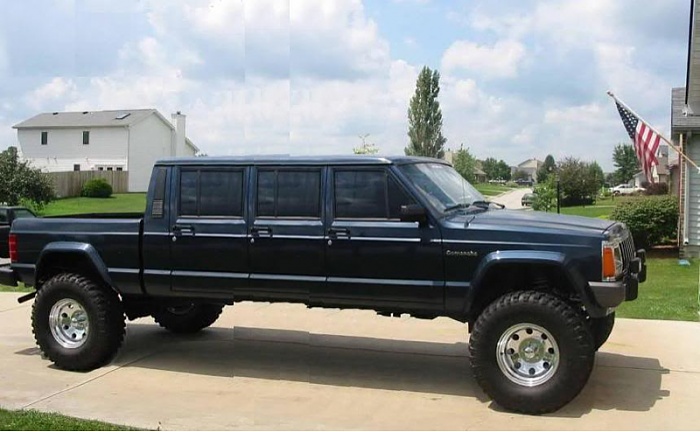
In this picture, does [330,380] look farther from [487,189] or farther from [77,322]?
[487,189]

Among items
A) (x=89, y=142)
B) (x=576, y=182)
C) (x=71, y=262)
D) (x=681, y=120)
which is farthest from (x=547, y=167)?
(x=71, y=262)

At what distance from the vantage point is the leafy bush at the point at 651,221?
1795 centimetres

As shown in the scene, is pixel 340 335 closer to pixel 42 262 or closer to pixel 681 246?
pixel 42 262

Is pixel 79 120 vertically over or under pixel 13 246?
over

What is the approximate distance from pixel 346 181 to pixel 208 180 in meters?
1.31

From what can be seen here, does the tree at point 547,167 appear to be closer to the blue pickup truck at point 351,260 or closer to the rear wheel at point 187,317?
the rear wheel at point 187,317

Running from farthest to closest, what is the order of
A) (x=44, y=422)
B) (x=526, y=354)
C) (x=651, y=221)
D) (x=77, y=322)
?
(x=651, y=221), (x=77, y=322), (x=526, y=354), (x=44, y=422)

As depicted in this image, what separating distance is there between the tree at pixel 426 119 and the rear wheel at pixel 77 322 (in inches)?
208

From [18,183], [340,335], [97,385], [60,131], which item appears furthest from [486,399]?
[60,131]

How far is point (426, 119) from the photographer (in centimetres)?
1265

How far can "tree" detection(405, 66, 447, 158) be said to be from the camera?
1168 cm

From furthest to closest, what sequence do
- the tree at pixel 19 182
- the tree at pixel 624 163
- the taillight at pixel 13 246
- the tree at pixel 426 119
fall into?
the tree at pixel 624 163 → the tree at pixel 19 182 → the tree at pixel 426 119 → the taillight at pixel 13 246

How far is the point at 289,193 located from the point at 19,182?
24.8 metres

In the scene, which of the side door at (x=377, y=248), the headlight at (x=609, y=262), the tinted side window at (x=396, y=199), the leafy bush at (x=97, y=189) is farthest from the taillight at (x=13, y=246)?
the leafy bush at (x=97, y=189)
